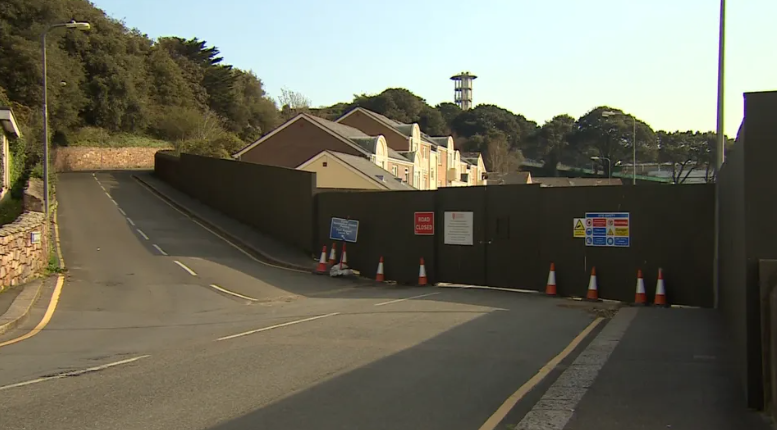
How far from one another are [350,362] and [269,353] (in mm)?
1323

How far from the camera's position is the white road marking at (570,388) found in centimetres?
574

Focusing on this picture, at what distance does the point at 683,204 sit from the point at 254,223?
1872 cm

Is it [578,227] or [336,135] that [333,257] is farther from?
[336,135]

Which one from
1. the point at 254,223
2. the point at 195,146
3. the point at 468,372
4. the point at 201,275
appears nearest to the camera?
the point at 468,372

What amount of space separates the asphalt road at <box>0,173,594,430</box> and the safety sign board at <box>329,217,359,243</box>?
81.3 inches

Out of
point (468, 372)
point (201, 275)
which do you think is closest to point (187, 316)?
point (201, 275)

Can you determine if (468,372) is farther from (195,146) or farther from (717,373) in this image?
(195,146)

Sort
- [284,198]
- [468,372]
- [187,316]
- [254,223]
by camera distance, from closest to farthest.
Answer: [468,372], [187,316], [284,198], [254,223]

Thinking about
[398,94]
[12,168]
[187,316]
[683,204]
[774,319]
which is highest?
[398,94]

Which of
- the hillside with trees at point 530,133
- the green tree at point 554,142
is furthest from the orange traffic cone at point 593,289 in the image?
the green tree at point 554,142

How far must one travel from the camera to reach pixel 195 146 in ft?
188

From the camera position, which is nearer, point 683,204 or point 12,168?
point 683,204

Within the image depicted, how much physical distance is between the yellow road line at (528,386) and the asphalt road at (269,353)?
109 millimetres

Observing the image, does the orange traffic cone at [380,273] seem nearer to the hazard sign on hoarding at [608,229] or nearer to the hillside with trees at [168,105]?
the hazard sign on hoarding at [608,229]
